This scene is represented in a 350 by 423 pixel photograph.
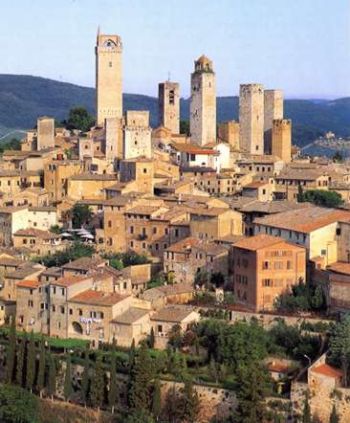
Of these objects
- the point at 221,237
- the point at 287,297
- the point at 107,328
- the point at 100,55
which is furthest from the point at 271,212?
the point at 100,55

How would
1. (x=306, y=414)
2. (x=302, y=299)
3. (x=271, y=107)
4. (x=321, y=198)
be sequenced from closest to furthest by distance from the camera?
(x=306, y=414), (x=302, y=299), (x=321, y=198), (x=271, y=107)

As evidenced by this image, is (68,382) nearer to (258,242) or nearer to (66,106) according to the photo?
(258,242)

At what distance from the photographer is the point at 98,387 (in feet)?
78.3

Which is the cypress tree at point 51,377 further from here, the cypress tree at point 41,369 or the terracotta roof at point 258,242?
the terracotta roof at point 258,242

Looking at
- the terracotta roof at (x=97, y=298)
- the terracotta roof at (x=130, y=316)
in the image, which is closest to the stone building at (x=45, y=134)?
the terracotta roof at (x=97, y=298)

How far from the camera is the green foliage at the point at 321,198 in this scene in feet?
112

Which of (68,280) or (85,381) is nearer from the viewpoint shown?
(85,381)

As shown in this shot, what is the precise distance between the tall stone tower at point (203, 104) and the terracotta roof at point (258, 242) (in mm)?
14515

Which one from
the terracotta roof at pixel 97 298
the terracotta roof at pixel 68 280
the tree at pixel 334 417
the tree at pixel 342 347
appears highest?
the terracotta roof at pixel 68 280

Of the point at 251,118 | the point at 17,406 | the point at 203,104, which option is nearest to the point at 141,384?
the point at 17,406

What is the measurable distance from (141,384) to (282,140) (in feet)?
66.1

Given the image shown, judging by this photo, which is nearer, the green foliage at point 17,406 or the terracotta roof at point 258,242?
the green foliage at point 17,406

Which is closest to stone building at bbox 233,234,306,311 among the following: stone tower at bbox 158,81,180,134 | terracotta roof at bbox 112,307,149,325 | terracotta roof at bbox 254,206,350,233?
terracotta roof at bbox 254,206,350,233

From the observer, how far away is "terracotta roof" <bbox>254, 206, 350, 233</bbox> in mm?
27141
